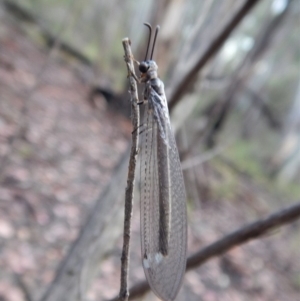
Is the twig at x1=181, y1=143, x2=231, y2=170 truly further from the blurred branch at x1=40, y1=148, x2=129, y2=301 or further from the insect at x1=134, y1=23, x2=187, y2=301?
the insect at x1=134, y1=23, x2=187, y2=301

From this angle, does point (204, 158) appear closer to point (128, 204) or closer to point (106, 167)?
point (128, 204)

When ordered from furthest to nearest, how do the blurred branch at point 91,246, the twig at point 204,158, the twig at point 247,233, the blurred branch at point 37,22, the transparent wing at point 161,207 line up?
1. the blurred branch at point 37,22
2. the twig at point 204,158
3. the blurred branch at point 91,246
4. the twig at point 247,233
5. the transparent wing at point 161,207

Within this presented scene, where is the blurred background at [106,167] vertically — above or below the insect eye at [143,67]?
below

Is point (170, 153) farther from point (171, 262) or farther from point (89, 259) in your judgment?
point (89, 259)

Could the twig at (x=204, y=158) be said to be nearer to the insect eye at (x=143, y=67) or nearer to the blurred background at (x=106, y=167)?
the blurred background at (x=106, y=167)

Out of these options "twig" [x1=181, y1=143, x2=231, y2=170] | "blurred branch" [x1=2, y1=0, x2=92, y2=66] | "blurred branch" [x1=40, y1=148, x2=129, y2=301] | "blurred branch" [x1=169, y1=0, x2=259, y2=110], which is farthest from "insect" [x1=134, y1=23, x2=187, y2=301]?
"blurred branch" [x1=2, y1=0, x2=92, y2=66]

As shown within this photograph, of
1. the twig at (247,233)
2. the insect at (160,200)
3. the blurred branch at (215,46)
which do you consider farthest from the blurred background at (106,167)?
the twig at (247,233)

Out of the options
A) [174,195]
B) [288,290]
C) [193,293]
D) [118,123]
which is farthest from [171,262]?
[118,123]

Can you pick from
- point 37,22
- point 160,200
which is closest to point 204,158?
point 160,200
